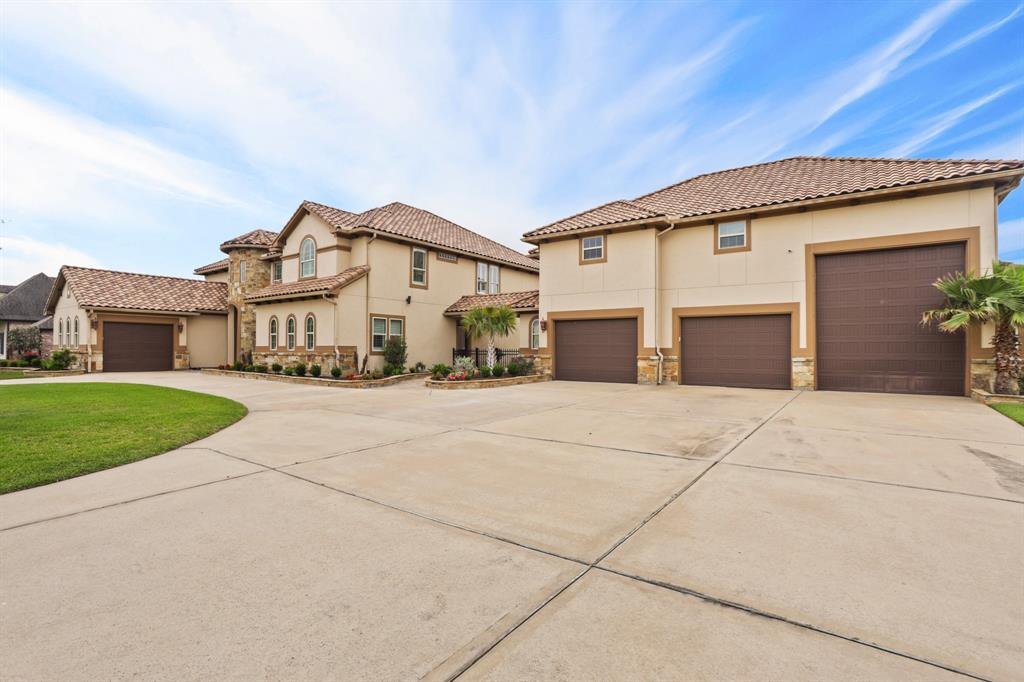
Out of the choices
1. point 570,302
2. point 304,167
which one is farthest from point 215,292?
point 570,302

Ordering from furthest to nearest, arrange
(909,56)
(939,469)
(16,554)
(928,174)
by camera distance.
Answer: (909,56)
(928,174)
(939,469)
(16,554)

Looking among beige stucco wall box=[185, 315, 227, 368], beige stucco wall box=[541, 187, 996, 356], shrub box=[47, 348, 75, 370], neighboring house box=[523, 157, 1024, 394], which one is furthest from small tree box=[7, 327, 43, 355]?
beige stucco wall box=[541, 187, 996, 356]

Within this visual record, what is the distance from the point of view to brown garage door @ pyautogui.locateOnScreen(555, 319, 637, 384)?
54.9 ft

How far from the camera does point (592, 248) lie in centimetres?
1741

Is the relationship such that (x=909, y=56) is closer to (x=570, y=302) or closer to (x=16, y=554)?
(x=570, y=302)

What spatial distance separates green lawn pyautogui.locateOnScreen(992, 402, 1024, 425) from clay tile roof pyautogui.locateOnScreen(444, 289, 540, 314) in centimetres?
1475

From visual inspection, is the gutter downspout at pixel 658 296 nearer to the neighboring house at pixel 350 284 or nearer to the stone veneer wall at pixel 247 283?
the neighboring house at pixel 350 284

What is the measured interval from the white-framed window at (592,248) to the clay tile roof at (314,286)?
923 cm

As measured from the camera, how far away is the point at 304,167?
21.8 m

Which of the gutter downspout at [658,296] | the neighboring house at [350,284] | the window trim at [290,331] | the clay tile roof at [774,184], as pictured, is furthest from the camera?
the window trim at [290,331]

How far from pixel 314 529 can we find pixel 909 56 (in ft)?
70.1

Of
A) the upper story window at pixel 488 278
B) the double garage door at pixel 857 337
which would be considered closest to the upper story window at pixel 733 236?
the double garage door at pixel 857 337

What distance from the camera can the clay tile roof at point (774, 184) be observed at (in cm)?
1256

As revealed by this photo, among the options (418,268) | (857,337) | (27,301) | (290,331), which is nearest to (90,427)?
(290,331)
